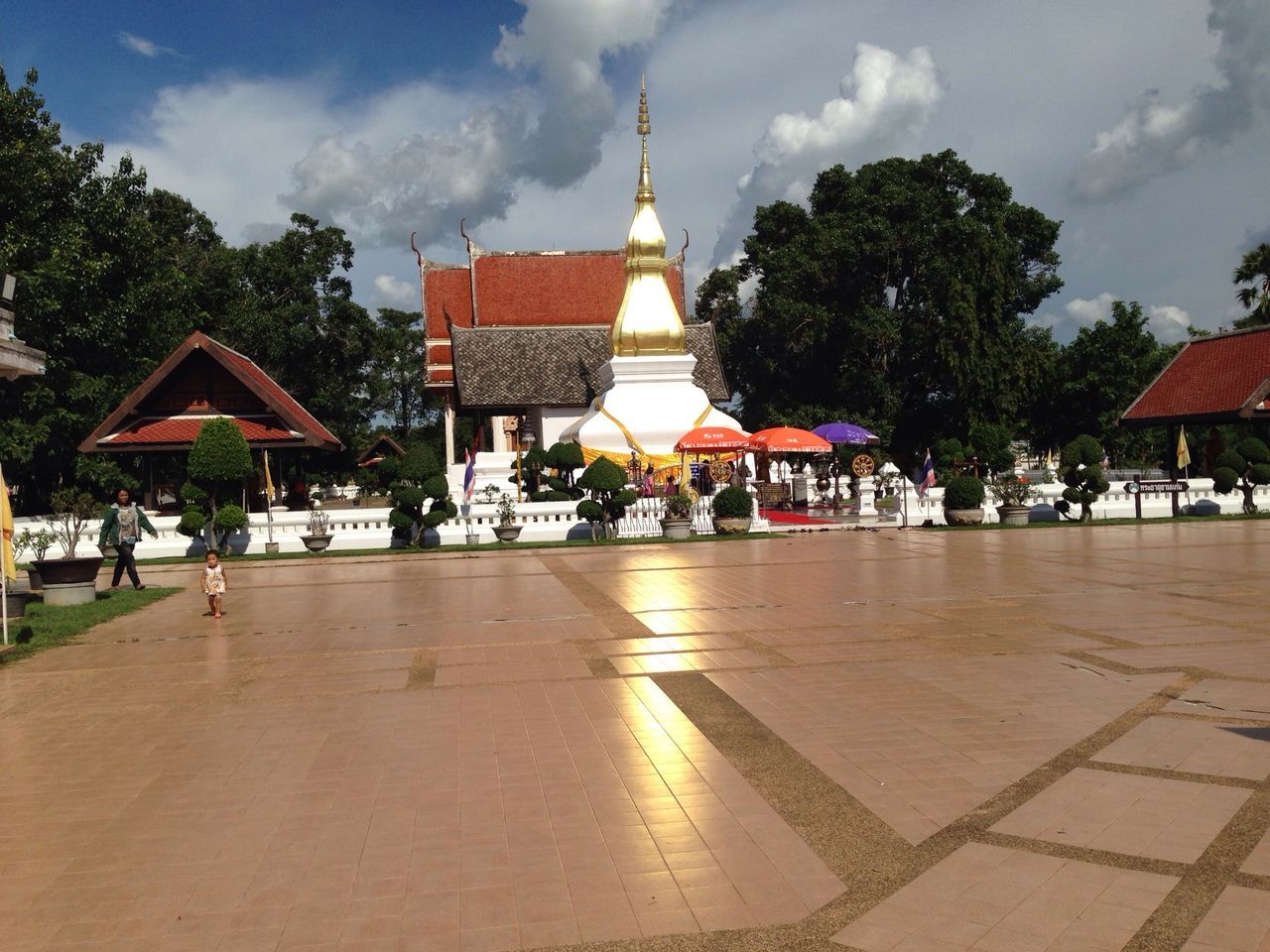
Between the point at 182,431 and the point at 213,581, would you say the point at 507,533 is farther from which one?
the point at 213,581

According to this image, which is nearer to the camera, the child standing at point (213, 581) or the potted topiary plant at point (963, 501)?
the child standing at point (213, 581)

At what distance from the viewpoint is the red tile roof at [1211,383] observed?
92.6 feet

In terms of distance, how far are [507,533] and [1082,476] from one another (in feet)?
43.0

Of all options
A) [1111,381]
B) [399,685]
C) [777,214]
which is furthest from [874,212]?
[399,685]

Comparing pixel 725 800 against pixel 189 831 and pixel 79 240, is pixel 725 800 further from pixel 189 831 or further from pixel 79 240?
pixel 79 240

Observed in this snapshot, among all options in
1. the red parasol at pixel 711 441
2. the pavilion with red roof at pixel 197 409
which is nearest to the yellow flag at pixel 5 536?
the pavilion with red roof at pixel 197 409

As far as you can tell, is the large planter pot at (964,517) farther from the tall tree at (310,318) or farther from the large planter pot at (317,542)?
the tall tree at (310,318)

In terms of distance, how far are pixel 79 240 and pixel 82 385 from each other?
344 centimetres

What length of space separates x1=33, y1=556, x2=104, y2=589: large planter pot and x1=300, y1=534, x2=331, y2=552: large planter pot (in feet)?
25.3

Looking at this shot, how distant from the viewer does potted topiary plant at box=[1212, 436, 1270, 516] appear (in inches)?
1059

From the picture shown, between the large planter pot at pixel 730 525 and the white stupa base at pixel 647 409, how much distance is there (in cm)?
847

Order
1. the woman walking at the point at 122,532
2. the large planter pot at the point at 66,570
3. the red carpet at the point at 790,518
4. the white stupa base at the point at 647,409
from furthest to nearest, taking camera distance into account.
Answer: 1. the white stupa base at the point at 647,409
2. the red carpet at the point at 790,518
3. the woman walking at the point at 122,532
4. the large planter pot at the point at 66,570

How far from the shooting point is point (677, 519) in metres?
23.8

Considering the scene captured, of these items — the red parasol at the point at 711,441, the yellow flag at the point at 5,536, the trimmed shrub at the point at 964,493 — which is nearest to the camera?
the yellow flag at the point at 5,536
